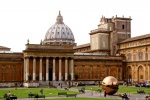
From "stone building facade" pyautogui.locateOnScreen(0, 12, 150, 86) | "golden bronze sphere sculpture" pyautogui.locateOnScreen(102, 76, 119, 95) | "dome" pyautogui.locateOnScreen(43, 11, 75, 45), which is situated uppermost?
"dome" pyautogui.locateOnScreen(43, 11, 75, 45)

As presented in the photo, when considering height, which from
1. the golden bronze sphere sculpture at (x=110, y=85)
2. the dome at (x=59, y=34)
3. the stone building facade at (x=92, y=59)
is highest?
the dome at (x=59, y=34)

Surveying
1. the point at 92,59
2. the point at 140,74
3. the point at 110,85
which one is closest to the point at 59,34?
the point at 92,59

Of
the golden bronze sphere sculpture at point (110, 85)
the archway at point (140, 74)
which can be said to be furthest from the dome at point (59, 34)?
the golden bronze sphere sculpture at point (110, 85)

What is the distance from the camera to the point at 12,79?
83125mm

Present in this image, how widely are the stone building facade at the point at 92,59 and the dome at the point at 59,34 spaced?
30434mm

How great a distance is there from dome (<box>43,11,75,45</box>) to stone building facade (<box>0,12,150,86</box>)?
99.9 ft

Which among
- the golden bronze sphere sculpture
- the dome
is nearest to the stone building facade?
the dome

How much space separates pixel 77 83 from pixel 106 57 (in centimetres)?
1378

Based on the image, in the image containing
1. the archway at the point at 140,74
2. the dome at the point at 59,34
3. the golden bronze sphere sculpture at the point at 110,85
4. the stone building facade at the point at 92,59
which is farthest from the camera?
the dome at the point at 59,34

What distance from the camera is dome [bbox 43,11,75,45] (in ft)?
466

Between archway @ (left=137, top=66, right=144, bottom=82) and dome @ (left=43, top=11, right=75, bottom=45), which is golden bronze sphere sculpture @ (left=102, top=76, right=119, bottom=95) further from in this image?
dome @ (left=43, top=11, right=75, bottom=45)

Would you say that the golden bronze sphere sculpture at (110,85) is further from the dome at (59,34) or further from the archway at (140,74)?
the dome at (59,34)

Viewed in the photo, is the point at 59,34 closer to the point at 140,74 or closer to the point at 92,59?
the point at 92,59

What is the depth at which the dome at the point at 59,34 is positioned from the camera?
14200 cm
